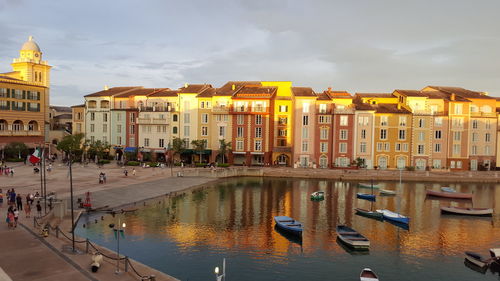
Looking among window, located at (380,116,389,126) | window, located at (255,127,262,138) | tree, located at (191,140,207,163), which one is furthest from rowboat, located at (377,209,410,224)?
tree, located at (191,140,207,163)

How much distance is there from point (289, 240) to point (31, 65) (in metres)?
105

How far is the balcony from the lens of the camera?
82.0m

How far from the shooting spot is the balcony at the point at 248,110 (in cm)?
8200

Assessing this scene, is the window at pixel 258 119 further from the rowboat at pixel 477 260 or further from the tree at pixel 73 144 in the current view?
the rowboat at pixel 477 260

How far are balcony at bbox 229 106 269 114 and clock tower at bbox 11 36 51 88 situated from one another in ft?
199

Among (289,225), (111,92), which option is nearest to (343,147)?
(289,225)

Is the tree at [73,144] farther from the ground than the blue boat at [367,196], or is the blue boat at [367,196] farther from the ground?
the tree at [73,144]

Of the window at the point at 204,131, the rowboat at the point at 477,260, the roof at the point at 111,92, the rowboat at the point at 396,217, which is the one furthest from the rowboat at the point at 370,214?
the roof at the point at 111,92

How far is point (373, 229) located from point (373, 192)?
79.0ft

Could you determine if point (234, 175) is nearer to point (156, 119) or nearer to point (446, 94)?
point (156, 119)

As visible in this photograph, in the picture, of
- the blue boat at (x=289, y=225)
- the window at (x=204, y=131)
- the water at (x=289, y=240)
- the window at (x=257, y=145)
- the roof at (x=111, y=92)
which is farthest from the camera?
the roof at (x=111, y=92)

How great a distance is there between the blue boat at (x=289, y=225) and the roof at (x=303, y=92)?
4779cm

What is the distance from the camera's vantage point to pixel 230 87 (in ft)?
299

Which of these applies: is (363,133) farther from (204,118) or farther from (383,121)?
(204,118)
